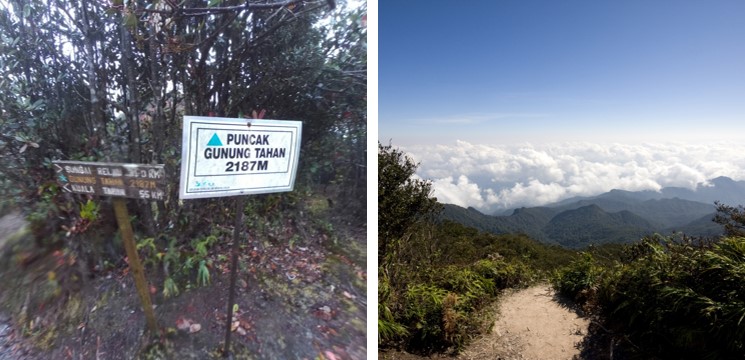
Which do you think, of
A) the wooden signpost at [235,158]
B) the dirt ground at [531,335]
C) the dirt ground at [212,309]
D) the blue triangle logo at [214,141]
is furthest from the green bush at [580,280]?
the blue triangle logo at [214,141]

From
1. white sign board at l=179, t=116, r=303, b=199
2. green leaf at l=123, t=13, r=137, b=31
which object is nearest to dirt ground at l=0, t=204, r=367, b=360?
white sign board at l=179, t=116, r=303, b=199

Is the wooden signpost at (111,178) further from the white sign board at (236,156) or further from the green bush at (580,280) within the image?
the green bush at (580,280)

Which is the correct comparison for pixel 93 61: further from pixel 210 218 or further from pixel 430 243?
pixel 430 243

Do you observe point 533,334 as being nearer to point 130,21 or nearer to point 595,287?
point 595,287

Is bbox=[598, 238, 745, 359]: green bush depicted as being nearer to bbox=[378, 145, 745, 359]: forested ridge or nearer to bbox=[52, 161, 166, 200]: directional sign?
bbox=[378, 145, 745, 359]: forested ridge

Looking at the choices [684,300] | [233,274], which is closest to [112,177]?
[233,274]
